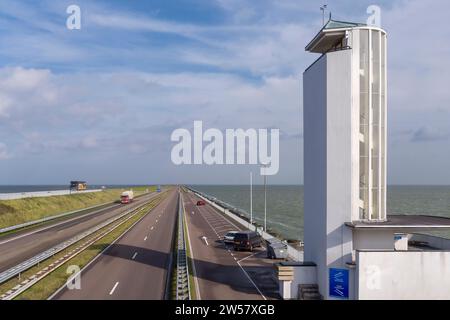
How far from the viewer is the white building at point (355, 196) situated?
65.0 feet

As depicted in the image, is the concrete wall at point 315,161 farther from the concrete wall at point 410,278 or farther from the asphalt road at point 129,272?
the asphalt road at point 129,272

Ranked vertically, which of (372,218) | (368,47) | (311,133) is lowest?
(372,218)

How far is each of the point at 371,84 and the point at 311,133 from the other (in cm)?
437

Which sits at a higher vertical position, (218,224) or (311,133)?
(311,133)

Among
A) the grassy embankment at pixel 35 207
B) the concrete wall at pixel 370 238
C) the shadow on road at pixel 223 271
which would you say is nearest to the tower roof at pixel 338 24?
the concrete wall at pixel 370 238

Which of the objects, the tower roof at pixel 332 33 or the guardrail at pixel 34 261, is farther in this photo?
the guardrail at pixel 34 261

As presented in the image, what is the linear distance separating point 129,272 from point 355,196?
16.5m

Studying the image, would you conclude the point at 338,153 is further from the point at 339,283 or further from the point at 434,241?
the point at 434,241

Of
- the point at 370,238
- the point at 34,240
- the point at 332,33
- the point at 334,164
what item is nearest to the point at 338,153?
the point at 334,164

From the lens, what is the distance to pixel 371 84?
72.6 feet

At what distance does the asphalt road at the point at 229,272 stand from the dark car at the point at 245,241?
2.15 feet
